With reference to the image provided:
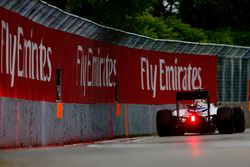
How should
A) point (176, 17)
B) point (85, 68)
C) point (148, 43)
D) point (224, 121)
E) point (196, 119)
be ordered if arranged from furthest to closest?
1. point (176, 17)
2. point (148, 43)
3. point (196, 119)
4. point (224, 121)
5. point (85, 68)

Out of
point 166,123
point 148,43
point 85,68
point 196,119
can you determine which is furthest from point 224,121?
point 148,43

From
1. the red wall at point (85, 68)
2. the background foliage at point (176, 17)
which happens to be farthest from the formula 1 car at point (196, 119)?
the background foliage at point (176, 17)

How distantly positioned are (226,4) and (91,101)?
3516 cm

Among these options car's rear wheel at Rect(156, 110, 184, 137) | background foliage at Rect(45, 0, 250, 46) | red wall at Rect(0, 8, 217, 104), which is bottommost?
car's rear wheel at Rect(156, 110, 184, 137)

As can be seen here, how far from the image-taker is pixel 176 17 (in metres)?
61.3

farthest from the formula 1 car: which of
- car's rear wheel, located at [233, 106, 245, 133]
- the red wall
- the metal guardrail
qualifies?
the metal guardrail

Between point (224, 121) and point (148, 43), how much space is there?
16.0 feet

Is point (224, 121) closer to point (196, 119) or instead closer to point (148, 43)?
point (196, 119)

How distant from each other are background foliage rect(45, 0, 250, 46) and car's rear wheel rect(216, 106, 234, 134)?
13062 mm

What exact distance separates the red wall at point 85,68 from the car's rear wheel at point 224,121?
327 cm

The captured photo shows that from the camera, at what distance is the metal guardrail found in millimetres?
21141

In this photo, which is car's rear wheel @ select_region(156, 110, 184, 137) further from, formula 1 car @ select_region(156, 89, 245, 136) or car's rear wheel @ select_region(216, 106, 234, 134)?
car's rear wheel @ select_region(216, 106, 234, 134)

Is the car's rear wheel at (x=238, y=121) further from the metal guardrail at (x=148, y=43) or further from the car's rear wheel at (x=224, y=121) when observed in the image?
the metal guardrail at (x=148, y=43)

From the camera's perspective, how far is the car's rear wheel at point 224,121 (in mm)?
28000
